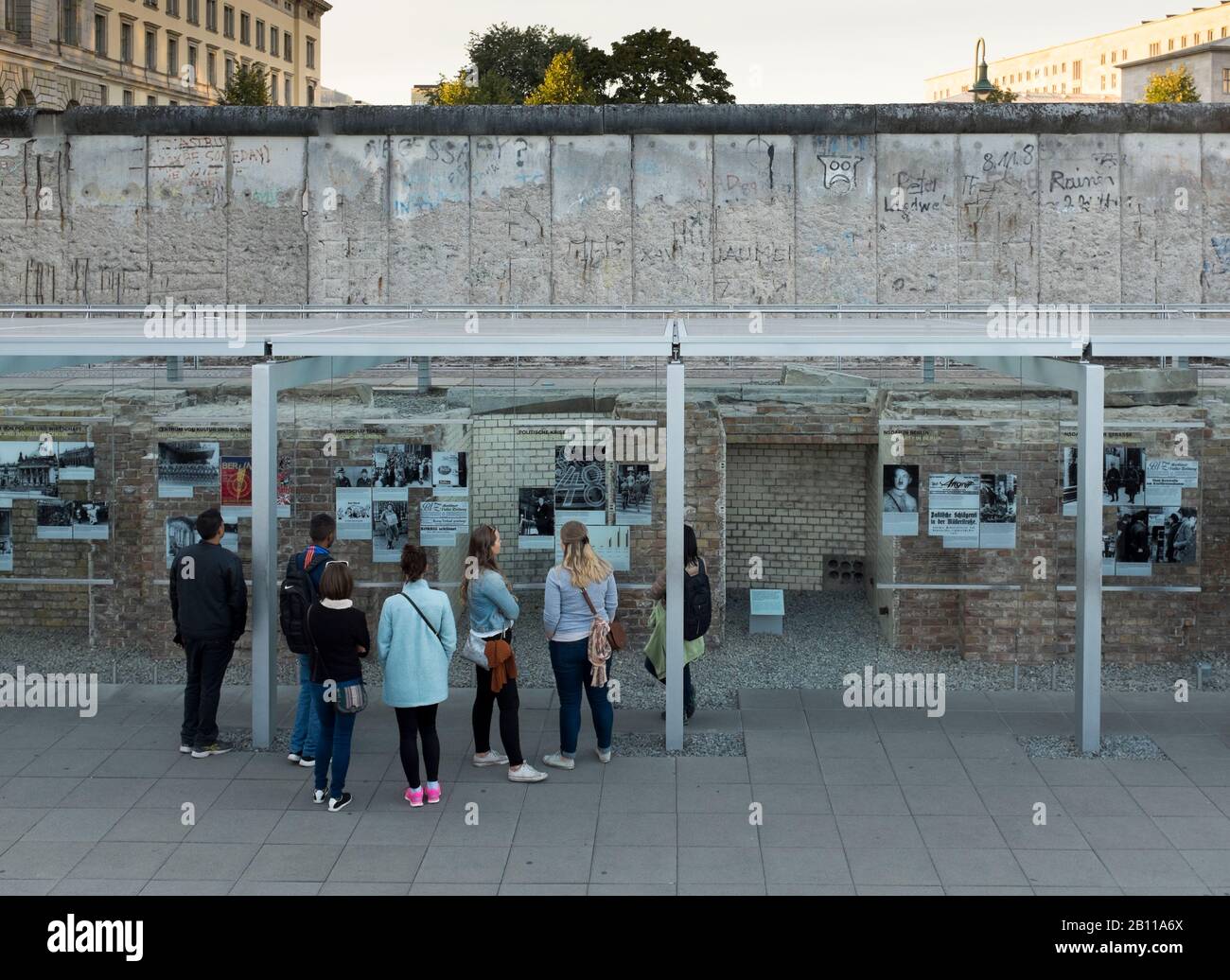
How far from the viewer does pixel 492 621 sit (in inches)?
328

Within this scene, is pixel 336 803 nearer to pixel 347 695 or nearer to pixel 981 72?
pixel 347 695

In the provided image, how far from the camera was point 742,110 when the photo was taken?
21.5 metres

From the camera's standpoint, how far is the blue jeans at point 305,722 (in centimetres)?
865

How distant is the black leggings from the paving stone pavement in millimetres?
207

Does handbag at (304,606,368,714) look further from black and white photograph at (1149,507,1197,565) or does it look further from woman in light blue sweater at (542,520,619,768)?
black and white photograph at (1149,507,1197,565)

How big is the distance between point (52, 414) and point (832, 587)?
21.6ft

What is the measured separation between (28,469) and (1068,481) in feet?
26.0

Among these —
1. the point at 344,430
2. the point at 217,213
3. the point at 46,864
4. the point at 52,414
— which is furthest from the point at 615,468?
the point at 217,213

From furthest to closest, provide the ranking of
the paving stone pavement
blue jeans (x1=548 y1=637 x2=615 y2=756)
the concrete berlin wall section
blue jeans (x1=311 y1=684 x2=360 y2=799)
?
the concrete berlin wall section → blue jeans (x1=548 y1=637 x2=615 y2=756) → blue jeans (x1=311 y1=684 x2=360 y2=799) → the paving stone pavement

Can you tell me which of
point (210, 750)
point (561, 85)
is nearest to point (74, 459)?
point (210, 750)

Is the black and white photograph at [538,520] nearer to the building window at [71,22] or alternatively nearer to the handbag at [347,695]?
the handbag at [347,695]

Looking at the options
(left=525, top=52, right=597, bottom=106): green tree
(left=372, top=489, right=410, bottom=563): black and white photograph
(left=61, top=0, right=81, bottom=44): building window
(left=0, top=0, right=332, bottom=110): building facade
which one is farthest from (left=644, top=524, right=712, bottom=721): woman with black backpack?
(left=61, top=0, right=81, bottom=44): building window

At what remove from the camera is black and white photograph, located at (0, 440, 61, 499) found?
11.3 m

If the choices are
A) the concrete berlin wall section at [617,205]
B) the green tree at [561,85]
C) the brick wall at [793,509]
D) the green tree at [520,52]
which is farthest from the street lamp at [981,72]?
the green tree at [520,52]
